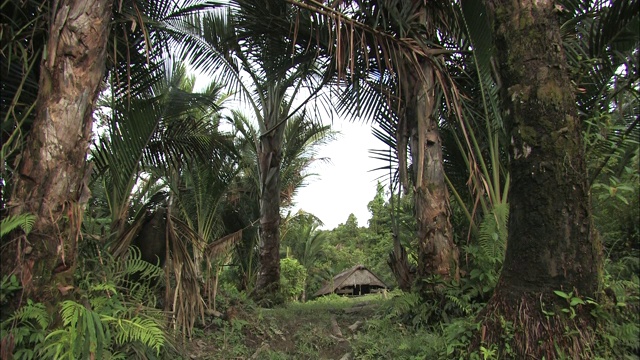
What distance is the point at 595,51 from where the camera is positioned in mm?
3492

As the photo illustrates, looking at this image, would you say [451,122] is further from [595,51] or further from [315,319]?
[315,319]

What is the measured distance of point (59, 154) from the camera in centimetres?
261

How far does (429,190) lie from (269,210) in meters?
3.53

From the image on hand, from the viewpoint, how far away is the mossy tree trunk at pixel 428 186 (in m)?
4.38

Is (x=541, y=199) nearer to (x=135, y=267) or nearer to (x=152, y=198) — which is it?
(x=135, y=267)

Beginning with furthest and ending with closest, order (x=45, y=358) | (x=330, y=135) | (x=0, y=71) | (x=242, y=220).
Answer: (x=330, y=135) → (x=242, y=220) → (x=0, y=71) → (x=45, y=358)

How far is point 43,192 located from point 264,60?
138 inches

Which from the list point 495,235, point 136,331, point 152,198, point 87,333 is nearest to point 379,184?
point 495,235

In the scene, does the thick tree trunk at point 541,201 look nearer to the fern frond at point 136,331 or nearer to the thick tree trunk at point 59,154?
the fern frond at point 136,331

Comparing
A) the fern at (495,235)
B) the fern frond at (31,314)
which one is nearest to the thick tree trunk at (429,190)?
the fern at (495,235)

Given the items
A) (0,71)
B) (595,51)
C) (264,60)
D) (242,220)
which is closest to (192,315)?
(0,71)

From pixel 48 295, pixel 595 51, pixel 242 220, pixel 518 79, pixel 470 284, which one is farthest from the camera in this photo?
pixel 242 220

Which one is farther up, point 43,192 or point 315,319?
point 43,192

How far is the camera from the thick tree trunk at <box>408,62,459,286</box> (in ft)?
14.4
